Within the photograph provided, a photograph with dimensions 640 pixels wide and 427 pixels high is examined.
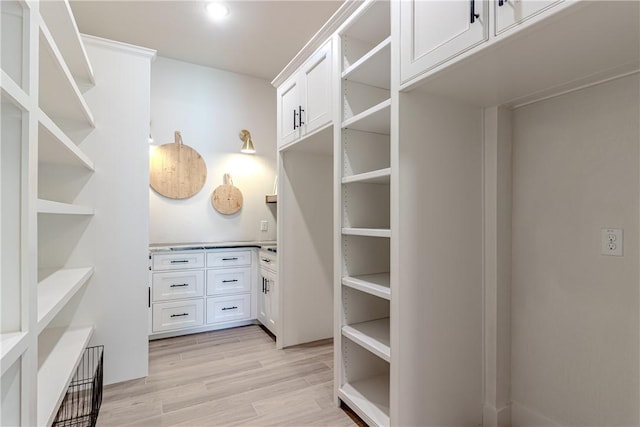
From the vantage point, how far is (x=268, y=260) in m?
3.18

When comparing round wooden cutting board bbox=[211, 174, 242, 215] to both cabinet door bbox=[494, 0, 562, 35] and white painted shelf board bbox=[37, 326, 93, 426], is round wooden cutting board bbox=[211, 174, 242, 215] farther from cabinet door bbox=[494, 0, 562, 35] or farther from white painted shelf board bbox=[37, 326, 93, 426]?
cabinet door bbox=[494, 0, 562, 35]

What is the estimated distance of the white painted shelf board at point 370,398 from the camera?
5.62ft

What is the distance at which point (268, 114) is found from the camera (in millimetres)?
4043

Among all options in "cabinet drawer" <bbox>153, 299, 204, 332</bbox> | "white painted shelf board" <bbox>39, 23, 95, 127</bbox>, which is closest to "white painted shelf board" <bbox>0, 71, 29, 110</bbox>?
"white painted shelf board" <bbox>39, 23, 95, 127</bbox>

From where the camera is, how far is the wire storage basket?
1778mm

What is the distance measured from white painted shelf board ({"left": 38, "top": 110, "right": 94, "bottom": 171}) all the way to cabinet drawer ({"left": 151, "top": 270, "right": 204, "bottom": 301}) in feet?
4.20

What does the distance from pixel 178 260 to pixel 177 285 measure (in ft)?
0.78

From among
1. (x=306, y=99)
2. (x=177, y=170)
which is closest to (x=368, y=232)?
(x=306, y=99)

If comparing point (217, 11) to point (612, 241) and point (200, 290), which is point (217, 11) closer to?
point (200, 290)

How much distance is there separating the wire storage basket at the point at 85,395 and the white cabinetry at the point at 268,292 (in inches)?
53.2

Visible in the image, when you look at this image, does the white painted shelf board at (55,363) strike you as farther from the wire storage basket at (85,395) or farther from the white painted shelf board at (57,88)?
the white painted shelf board at (57,88)

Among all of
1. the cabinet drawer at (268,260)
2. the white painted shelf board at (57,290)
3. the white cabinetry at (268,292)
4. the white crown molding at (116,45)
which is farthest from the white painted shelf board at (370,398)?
the white crown molding at (116,45)

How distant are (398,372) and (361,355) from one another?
555mm

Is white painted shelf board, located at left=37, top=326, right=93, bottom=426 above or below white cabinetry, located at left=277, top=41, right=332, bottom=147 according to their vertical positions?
below
